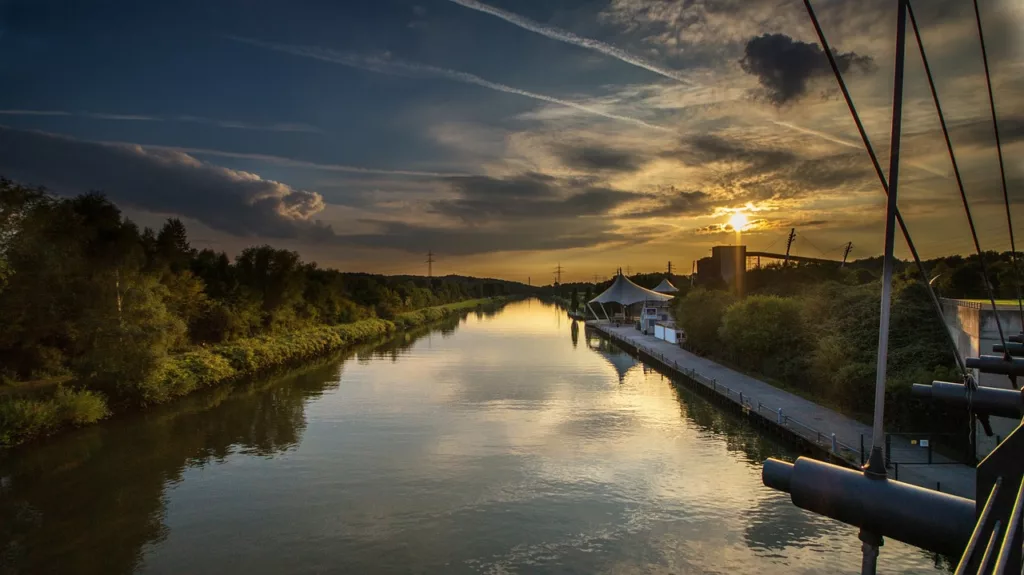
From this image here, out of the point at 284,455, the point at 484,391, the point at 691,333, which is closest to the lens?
the point at 284,455

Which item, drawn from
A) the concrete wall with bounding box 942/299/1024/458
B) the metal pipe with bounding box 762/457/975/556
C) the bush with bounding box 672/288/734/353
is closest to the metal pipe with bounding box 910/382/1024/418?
the metal pipe with bounding box 762/457/975/556

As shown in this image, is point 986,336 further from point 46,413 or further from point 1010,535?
point 46,413

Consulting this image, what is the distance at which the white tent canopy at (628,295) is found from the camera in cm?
6038

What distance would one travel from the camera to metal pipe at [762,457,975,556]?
5.73 ft

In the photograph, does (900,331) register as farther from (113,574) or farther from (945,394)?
(113,574)

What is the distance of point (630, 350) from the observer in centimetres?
4316

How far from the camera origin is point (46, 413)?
19.3 m

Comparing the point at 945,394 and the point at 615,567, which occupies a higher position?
the point at 945,394

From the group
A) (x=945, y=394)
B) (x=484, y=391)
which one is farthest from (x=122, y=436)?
(x=945, y=394)

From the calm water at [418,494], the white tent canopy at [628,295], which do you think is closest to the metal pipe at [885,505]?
the calm water at [418,494]

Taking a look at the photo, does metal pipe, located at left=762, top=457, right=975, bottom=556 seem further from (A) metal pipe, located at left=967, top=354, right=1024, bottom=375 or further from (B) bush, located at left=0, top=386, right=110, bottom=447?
(B) bush, located at left=0, top=386, right=110, bottom=447

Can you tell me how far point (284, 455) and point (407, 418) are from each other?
5.16m

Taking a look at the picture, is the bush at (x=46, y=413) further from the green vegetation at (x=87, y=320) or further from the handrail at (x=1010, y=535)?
the handrail at (x=1010, y=535)

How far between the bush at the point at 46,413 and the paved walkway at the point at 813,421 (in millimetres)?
22278
